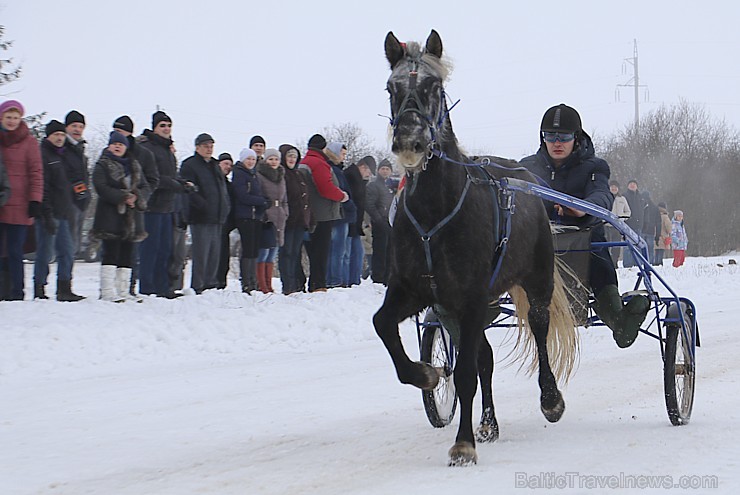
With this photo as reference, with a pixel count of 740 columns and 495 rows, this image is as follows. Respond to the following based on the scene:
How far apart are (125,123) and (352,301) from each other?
3279mm

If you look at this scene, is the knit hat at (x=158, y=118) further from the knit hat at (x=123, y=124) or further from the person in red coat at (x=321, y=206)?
the person in red coat at (x=321, y=206)

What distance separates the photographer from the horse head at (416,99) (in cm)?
478

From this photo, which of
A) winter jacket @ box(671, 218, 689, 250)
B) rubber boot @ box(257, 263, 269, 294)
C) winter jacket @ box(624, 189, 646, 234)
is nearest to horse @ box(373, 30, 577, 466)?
rubber boot @ box(257, 263, 269, 294)

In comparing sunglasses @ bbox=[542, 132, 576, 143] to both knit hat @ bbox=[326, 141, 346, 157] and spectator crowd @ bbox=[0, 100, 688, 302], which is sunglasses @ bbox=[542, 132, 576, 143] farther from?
knit hat @ bbox=[326, 141, 346, 157]

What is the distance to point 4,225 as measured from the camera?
9.02m

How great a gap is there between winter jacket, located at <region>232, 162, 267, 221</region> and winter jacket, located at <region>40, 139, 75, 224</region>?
8.09 feet

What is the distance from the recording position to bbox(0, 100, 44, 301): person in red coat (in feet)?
29.4

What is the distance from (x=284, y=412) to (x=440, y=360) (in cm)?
108

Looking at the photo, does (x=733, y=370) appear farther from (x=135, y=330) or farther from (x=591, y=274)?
(x=135, y=330)

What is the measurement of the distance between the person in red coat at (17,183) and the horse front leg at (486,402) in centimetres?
501

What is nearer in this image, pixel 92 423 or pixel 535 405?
pixel 92 423

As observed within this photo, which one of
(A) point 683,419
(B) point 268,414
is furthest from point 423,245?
(A) point 683,419

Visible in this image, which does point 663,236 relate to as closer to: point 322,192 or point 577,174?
point 322,192

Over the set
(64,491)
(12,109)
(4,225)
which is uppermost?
(12,109)
